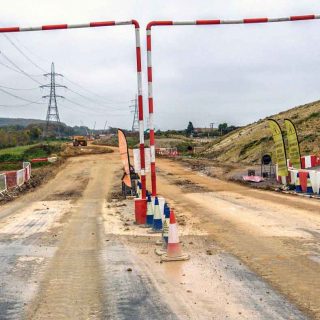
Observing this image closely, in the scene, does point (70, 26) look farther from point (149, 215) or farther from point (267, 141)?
point (267, 141)

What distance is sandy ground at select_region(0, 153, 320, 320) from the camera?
6.53m

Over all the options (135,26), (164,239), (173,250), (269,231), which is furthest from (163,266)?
(135,26)

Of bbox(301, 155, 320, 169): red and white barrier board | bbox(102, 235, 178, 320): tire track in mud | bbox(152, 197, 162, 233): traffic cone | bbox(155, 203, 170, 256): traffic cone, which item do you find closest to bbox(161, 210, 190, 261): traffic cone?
bbox(155, 203, 170, 256): traffic cone

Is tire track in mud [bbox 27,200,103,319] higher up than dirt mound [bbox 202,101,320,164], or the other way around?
dirt mound [bbox 202,101,320,164]

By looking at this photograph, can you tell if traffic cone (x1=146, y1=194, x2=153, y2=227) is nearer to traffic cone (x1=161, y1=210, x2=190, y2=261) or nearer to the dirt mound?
traffic cone (x1=161, y1=210, x2=190, y2=261)

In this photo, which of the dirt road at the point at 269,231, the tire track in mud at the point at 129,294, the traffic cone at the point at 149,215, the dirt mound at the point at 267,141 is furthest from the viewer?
the dirt mound at the point at 267,141

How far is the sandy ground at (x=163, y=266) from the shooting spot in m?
6.53

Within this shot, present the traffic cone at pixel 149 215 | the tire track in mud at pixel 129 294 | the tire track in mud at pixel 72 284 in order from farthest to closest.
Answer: the traffic cone at pixel 149 215 → the tire track in mud at pixel 72 284 → the tire track in mud at pixel 129 294

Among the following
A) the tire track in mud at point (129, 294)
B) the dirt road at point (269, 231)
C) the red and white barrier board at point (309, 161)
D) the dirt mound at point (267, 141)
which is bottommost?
the tire track in mud at point (129, 294)

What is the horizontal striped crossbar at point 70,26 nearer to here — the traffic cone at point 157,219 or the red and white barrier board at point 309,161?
the traffic cone at point 157,219

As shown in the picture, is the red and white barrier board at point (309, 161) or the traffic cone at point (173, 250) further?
the red and white barrier board at point (309, 161)

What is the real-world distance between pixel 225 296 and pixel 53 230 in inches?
310

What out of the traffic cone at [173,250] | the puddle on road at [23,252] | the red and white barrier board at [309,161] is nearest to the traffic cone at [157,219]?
the puddle on road at [23,252]

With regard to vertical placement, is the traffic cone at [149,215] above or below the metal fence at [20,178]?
below
